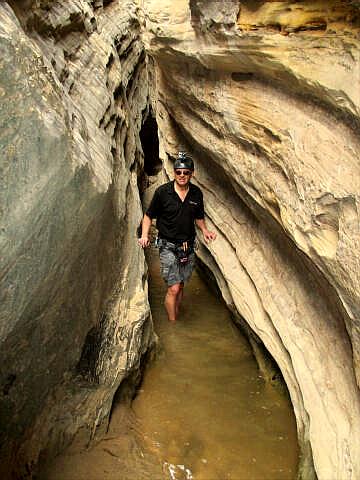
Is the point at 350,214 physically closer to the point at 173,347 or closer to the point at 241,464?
the point at 241,464

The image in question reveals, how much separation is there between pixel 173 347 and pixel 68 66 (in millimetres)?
2732

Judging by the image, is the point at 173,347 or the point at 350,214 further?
the point at 173,347

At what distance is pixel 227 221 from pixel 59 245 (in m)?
2.34

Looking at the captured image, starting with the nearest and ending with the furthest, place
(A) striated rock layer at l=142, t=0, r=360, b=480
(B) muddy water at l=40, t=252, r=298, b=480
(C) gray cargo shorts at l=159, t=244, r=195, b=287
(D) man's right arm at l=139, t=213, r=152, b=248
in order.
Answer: (A) striated rock layer at l=142, t=0, r=360, b=480, (B) muddy water at l=40, t=252, r=298, b=480, (D) man's right arm at l=139, t=213, r=152, b=248, (C) gray cargo shorts at l=159, t=244, r=195, b=287

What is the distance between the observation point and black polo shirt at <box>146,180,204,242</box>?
446 cm

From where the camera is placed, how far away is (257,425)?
3.70 m

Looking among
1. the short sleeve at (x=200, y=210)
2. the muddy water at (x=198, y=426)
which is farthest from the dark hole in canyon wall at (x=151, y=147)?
the muddy water at (x=198, y=426)

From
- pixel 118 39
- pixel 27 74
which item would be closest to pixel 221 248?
pixel 27 74

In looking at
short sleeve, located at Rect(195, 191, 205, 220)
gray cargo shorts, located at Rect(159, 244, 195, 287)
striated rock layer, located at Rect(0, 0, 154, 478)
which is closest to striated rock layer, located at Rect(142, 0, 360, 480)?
short sleeve, located at Rect(195, 191, 205, 220)

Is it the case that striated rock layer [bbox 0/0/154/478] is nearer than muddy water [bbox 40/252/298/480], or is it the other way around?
striated rock layer [bbox 0/0/154/478]

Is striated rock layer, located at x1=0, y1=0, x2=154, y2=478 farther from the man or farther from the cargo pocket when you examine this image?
the cargo pocket

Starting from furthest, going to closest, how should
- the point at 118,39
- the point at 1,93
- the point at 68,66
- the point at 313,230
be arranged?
the point at 118,39
the point at 68,66
the point at 313,230
the point at 1,93

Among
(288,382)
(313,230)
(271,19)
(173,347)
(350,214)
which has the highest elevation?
(271,19)

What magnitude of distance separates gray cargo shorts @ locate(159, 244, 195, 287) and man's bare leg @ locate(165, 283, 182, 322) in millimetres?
87
